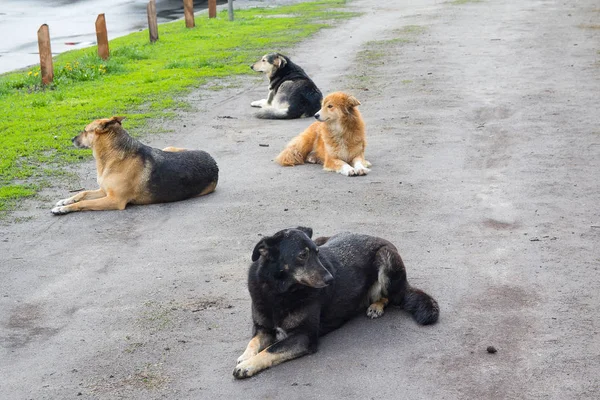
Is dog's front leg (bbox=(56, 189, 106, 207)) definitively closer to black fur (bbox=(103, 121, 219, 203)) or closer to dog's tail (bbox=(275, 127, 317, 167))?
black fur (bbox=(103, 121, 219, 203))

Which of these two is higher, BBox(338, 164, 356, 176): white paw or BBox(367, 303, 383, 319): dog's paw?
BBox(367, 303, 383, 319): dog's paw

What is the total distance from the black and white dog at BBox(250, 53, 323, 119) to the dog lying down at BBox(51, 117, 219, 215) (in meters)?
4.77

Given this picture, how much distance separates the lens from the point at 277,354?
6645mm

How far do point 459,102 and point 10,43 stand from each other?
16016mm

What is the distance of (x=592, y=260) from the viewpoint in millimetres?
8547

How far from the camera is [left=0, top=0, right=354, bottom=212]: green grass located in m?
13.5

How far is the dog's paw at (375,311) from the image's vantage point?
7449 mm

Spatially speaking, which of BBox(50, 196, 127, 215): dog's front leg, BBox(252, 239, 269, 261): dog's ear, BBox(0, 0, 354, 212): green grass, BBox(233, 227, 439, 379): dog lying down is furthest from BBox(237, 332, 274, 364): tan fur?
BBox(0, 0, 354, 212): green grass

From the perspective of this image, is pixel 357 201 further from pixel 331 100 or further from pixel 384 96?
pixel 384 96

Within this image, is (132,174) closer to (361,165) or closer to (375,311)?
(361,165)

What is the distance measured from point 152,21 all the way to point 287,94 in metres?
9.37

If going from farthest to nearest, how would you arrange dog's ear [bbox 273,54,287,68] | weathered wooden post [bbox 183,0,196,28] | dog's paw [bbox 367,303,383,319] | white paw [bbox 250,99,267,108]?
weathered wooden post [bbox 183,0,196,28] → dog's ear [bbox 273,54,287,68] → white paw [bbox 250,99,267,108] → dog's paw [bbox 367,303,383,319]

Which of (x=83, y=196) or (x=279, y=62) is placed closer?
(x=83, y=196)

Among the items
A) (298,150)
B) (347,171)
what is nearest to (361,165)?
(347,171)
